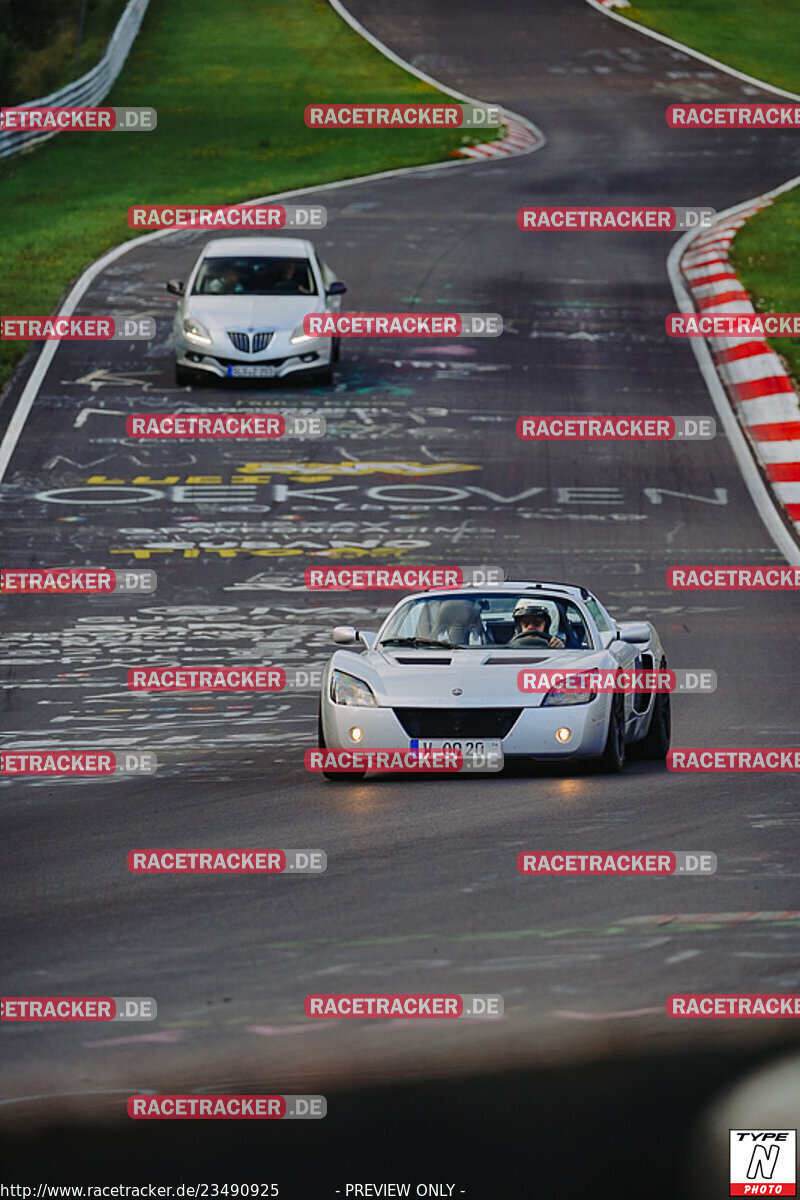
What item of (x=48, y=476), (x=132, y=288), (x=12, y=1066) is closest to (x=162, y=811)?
(x=12, y=1066)

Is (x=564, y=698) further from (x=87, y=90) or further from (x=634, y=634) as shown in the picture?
(x=87, y=90)

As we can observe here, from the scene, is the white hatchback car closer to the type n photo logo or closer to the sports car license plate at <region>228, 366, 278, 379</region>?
the sports car license plate at <region>228, 366, 278, 379</region>

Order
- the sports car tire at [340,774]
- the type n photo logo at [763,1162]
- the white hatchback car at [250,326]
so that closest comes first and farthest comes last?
the type n photo logo at [763,1162], the sports car tire at [340,774], the white hatchback car at [250,326]

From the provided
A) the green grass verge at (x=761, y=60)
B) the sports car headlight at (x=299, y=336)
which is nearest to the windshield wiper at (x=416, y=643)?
the sports car headlight at (x=299, y=336)

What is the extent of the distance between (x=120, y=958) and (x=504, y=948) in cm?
148

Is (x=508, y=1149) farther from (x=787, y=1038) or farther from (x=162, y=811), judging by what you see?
(x=162, y=811)

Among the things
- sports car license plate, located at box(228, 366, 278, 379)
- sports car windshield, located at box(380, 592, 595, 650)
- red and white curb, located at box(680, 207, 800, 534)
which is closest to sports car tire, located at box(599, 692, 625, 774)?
sports car windshield, located at box(380, 592, 595, 650)

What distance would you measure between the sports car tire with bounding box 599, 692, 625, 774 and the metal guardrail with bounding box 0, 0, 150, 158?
35364 mm

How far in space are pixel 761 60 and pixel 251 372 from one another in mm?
36636

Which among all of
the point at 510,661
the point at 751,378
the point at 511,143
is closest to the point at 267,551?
→ the point at 510,661

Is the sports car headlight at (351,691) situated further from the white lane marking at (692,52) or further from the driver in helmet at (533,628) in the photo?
the white lane marking at (692,52)

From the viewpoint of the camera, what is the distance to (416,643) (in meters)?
13.1

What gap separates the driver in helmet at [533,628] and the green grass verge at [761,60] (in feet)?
48.7

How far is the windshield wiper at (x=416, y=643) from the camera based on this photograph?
42.7ft
